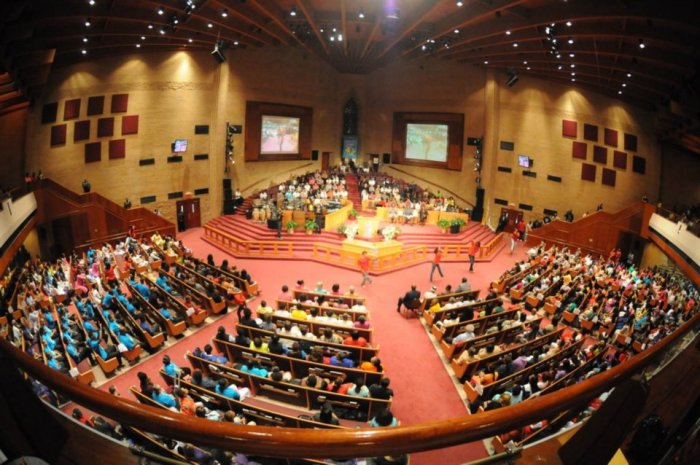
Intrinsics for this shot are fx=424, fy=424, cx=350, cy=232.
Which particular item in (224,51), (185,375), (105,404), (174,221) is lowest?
(185,375)

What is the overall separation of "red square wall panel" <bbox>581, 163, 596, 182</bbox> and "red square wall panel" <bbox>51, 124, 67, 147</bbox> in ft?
77.5

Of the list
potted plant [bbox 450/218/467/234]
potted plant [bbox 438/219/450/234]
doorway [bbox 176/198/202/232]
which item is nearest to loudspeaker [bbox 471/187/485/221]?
potted plant [bbox 450/218/467/234]

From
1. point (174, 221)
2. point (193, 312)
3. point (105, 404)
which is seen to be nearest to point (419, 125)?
point (174, 221)

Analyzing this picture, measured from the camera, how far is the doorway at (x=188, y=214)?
21109mm

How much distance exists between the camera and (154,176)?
20.3 m

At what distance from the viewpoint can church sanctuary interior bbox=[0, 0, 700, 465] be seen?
6.18ft

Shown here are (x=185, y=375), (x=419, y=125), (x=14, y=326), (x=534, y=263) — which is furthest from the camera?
(x=419, y=125)

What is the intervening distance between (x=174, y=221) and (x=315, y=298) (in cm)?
1277

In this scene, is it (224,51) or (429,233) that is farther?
(224,51)

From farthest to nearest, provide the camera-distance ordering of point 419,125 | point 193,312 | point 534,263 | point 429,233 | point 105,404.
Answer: point 419,125 < point 429,233 < point 534,263 < point 193,312 < point 105,404

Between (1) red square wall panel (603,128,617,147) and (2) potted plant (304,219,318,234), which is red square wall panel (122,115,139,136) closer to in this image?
(2) potted plant (304,219,318,234)

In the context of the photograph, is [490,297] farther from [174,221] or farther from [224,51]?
[224,51]

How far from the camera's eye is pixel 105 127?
18438mm

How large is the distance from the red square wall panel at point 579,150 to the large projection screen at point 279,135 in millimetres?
15031
